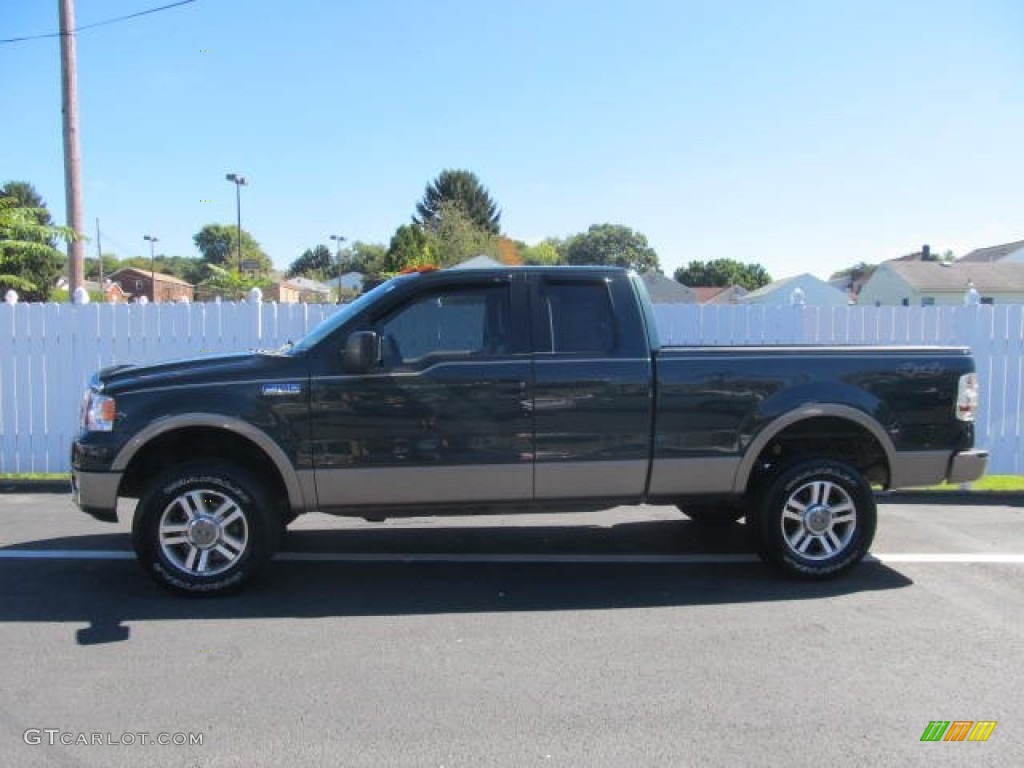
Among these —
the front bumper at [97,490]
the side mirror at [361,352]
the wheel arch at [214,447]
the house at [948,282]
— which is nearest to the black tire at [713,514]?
the side mirror at [361,352]

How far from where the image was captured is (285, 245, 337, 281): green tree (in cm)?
13325

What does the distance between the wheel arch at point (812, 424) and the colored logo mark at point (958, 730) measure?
2.00 metres

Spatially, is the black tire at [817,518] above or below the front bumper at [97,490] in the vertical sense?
below

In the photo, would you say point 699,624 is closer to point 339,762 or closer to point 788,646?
point 788,646

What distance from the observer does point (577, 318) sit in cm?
511

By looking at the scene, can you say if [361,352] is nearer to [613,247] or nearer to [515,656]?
[515,656]

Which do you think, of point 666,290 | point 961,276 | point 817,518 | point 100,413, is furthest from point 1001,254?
point 100,413

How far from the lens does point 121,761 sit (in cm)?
304

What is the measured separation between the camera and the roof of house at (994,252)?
5234 centimetres

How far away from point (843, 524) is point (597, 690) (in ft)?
7.98

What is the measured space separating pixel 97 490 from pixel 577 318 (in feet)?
10.3


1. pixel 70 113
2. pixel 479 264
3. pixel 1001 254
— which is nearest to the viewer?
pixel 70 113

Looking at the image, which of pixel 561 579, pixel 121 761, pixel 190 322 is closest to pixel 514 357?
pixel 561 579

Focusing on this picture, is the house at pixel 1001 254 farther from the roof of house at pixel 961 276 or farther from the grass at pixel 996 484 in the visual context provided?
the grass at pixel 996 484
